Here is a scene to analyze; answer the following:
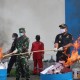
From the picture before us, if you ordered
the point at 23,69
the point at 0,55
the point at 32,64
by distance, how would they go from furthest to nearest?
the point at 32,64, the point at 23,69, the point at 0,55

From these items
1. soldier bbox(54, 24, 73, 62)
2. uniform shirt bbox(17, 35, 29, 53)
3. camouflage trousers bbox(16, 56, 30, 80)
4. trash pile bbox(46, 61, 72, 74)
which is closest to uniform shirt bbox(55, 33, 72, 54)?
soldier bbox(54, 24, 73, 62)

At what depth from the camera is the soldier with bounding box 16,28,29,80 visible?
11406mm

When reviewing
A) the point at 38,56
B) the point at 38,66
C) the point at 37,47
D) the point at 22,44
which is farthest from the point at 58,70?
the point at 38,66

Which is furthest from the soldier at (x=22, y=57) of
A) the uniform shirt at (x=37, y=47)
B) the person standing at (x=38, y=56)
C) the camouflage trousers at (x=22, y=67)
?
the person standing at (x=38, y=56)

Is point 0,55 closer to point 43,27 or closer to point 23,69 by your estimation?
point 23,69

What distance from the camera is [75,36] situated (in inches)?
619

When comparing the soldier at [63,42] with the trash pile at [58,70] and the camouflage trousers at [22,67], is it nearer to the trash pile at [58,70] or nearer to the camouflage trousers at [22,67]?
the camouflage trousers at [22,67]

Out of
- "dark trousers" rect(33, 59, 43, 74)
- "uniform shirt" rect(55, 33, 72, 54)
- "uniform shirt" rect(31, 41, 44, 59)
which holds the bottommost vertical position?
"dark trousers" rect(33, 59, 43, 74)

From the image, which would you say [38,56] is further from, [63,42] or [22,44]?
[63,42]

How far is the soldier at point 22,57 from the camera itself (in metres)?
11.4

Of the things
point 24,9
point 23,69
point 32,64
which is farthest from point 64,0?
point 23,69

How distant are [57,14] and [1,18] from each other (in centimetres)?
211

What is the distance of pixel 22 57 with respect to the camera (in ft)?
38.0

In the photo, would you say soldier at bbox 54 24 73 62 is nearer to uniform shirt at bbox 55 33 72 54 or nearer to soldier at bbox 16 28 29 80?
→ uniform shirt at bbox 55 33 72 54
